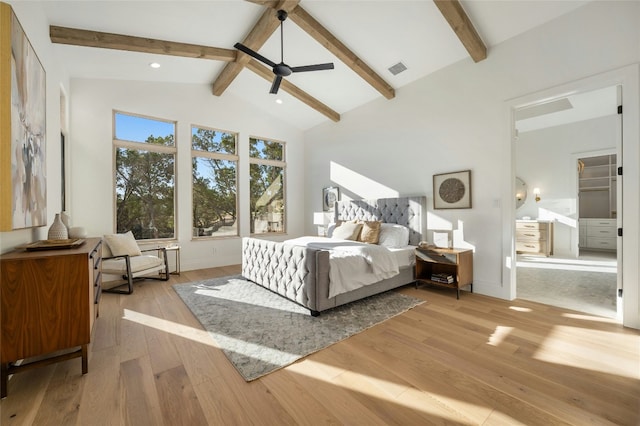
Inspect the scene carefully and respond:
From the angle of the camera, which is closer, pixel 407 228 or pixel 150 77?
pixel 407 228

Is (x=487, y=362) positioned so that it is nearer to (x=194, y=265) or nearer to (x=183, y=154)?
(x=194, y=265)

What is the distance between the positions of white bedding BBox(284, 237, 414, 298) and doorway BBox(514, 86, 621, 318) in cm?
251

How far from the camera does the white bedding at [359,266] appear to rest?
2.93 meters

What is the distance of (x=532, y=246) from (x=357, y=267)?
5.79m

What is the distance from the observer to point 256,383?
1794 millimetres

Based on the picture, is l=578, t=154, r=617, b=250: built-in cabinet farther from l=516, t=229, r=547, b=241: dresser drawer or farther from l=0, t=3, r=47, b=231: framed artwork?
l=0, t=3, r=47, b=231: framed artwork

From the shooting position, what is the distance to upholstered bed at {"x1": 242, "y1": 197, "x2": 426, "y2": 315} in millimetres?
2842

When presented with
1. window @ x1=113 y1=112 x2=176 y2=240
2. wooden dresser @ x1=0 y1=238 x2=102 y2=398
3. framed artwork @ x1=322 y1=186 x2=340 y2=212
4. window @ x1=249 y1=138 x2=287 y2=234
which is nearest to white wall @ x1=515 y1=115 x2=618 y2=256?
framed artwork @ x1=322 y1=186 x2=340 y2=212

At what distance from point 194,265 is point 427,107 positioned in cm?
508

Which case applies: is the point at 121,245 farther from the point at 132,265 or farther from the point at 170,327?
the point at 170,327

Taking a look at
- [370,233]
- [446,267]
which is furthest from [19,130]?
[446,267]

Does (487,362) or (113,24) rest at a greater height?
(113,24)

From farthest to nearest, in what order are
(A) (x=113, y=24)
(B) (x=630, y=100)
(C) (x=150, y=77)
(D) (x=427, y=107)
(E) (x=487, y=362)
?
(C) (x=150, y=77)
(D) (x=427, y=107)
(A) (x=113, y=24)
(B) (x=630, y=100)
(E) (x=487, y=362)

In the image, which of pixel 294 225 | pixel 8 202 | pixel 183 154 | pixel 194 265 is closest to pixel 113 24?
pixel 183 154
